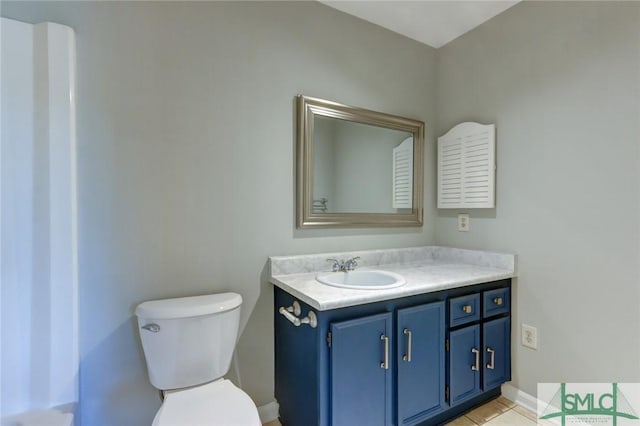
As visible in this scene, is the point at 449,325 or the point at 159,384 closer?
the point at 159,384

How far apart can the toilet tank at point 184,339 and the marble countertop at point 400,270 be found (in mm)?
364

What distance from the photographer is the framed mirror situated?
5.73ft

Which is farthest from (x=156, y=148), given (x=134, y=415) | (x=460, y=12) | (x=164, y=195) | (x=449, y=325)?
(x=460, y=12)

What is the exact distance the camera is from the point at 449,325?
158 centimetres

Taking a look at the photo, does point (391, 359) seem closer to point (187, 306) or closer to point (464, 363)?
point (464, 363)

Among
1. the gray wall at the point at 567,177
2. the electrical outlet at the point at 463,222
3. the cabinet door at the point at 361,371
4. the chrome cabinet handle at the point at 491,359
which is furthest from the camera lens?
the electrical outlet at the point at 463,222

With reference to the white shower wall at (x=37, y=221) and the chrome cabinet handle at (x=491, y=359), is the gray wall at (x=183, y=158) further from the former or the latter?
the chrome cabinet handle at (x=491, y=359)

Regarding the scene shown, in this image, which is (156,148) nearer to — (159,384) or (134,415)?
(159,384)

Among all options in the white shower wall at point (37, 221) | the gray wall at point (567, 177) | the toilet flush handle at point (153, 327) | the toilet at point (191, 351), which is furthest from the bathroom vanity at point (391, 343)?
the white shower wall at point (37, 221)

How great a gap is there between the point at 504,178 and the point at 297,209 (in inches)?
51.9

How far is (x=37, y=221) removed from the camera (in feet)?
3.87

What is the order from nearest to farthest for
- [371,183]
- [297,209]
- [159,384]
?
[159,384] < [297,209] < [371,183]

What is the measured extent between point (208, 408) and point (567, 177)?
6.66 feet

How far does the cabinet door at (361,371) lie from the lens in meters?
1.26
